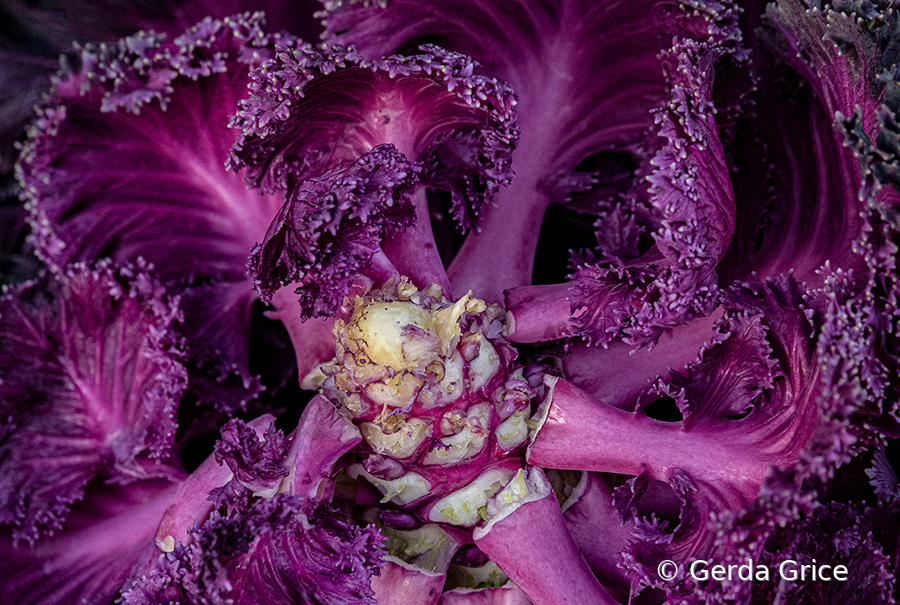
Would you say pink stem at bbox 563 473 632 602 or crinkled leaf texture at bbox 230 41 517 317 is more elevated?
crinkled leaf texture at bbox 230 41 517 317

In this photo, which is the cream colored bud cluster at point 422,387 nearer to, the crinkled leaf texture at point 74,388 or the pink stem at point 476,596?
the pink stem at point 476,596

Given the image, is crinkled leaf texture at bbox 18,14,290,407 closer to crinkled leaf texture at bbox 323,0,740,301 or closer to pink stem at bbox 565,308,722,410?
crinkled leaf texture at bbox 323,0,740,301

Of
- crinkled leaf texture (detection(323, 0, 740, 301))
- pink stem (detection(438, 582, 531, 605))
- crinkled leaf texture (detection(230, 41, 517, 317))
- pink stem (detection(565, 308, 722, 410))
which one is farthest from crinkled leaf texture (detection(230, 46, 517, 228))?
pink stem (detection(438, 582, 531, 605))

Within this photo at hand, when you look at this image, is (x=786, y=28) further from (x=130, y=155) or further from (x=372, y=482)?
(x=130, y=155)

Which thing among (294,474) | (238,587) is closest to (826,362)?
(294,474)

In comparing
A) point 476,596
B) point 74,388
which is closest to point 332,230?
point 476,596

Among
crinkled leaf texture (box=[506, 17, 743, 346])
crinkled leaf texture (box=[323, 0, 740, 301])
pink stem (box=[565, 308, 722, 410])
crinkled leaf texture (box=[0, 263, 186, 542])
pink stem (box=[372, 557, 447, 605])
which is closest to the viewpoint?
crinkled leaf texture (box=[506, 17, 743, 346])

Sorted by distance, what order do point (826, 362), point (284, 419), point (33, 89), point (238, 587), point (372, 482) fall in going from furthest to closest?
point (33, 89) → point (284, 419) → point (372, 482) → point (238, 587) → point (826, 362)
